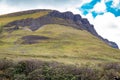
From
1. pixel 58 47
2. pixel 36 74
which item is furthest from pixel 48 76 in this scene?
pixel 58 47

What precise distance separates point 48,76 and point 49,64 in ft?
18.4

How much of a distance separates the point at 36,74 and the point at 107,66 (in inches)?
459

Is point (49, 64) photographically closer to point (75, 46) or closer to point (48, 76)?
point (48, 76)

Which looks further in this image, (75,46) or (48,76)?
(75,46)

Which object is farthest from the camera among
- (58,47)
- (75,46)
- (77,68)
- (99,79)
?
(75,46)

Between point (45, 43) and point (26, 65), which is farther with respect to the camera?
point (45, 43)

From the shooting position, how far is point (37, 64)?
178 ft

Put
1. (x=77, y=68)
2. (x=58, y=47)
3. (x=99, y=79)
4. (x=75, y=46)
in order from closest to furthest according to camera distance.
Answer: (x=99, y=79) < (x=77, y=68) < (x=58, y=47) < (x=75, y=46)

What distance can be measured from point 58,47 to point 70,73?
13390cm

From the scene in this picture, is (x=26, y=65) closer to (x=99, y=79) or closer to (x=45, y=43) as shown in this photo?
(x=99, y=79)

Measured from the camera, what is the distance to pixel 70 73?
5200 cm

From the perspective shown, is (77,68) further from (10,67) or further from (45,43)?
(45,43)

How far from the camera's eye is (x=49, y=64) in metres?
55.9

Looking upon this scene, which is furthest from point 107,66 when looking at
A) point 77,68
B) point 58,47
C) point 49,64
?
point 58,47
